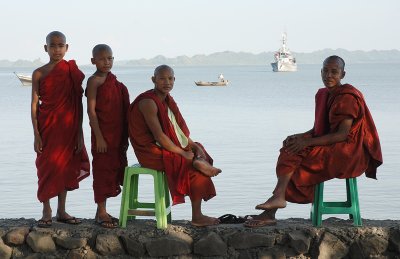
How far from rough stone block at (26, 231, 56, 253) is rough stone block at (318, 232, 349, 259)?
206 cm

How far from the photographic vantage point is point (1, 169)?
43.2 feet

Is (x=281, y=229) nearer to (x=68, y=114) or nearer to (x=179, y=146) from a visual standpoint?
(x=179, y=146)

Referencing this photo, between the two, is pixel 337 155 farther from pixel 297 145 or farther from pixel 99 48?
pixel 99 48

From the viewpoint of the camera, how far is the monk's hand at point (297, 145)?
667cm

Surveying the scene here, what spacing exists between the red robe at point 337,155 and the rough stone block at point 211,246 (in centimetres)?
67

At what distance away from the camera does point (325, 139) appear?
6.67m

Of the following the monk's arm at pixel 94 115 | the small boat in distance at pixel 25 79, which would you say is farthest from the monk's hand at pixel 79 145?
the small boat in distance at pixel 25 79

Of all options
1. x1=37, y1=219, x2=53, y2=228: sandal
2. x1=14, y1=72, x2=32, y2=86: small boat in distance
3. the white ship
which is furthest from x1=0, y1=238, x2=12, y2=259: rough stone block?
the white ship

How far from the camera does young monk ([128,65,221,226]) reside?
21.9 ft

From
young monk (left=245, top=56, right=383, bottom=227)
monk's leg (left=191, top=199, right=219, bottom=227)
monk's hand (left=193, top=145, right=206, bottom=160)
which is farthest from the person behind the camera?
monk's hand (left=193, top=145, right=206, bottom=160)

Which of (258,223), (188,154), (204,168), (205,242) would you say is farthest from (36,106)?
(258,223)

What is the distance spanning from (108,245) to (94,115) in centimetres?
101

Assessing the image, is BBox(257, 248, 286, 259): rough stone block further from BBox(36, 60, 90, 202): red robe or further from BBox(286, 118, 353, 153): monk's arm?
BBox(36, 60, 90, 202): red robe

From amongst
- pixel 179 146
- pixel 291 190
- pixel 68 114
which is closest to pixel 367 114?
pixel 291 190
